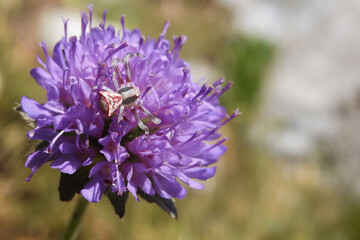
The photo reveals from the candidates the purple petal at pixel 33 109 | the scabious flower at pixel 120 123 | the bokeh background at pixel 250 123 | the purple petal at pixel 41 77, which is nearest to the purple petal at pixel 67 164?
the scabious flower at pixel 120 123

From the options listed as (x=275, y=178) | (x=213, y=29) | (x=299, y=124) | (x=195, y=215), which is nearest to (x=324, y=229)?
(x=275, y=178)

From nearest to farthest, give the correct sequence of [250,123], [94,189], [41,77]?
[94,189]
[41,77]
[250,123]

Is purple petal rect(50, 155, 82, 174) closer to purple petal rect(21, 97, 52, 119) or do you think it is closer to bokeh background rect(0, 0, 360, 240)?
purple petal rect(21, 97, 52, 119)

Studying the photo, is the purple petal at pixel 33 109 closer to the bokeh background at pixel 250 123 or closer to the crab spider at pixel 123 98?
the crab spider at pixel 123 98

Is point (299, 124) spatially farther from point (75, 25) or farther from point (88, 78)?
point (88, 78)

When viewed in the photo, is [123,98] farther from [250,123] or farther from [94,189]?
[250,123]

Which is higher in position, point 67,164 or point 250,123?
point 67,164

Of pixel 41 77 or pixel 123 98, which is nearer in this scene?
pixel 123 98

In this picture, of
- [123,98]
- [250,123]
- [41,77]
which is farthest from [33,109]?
[250,123]
